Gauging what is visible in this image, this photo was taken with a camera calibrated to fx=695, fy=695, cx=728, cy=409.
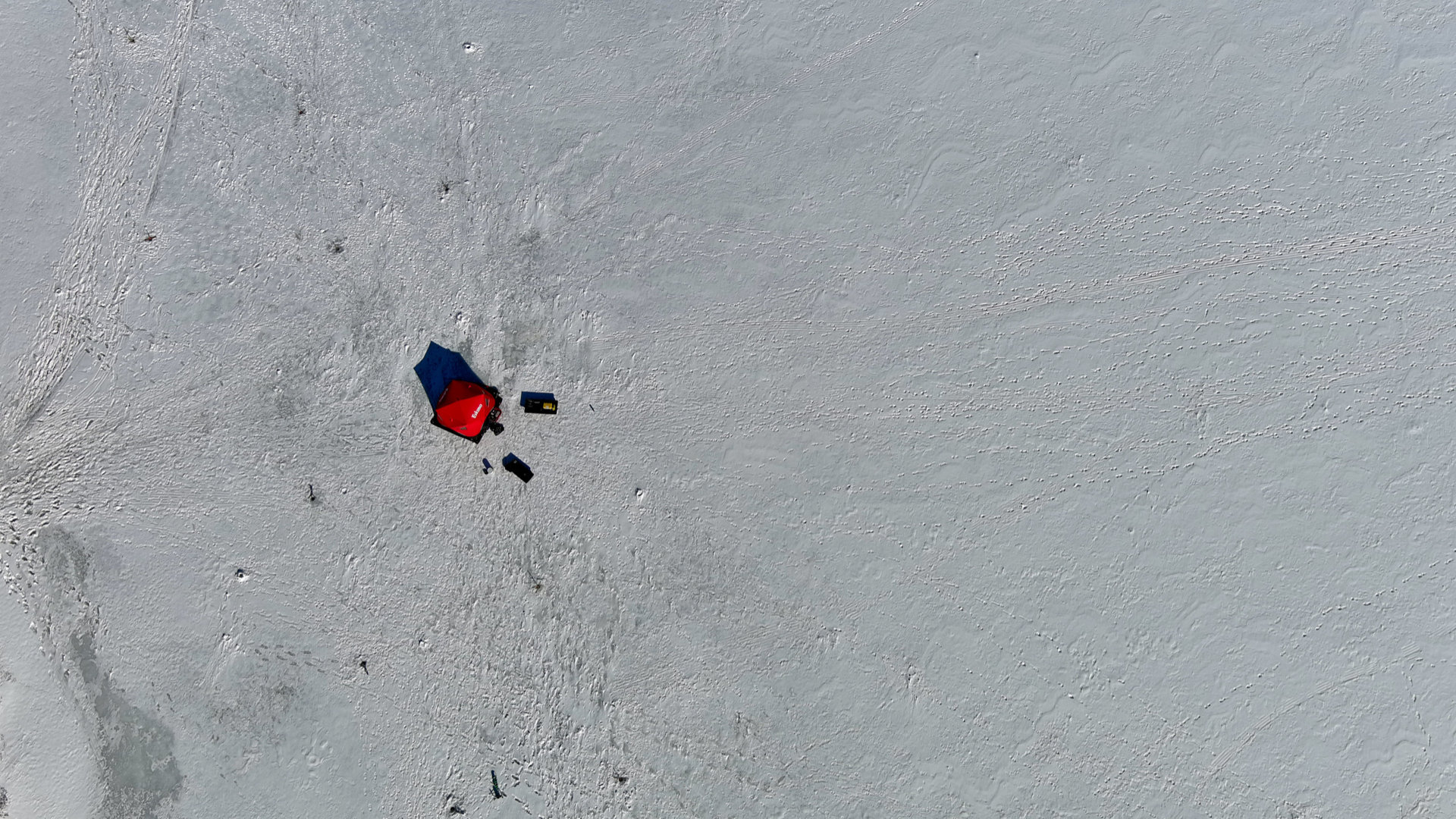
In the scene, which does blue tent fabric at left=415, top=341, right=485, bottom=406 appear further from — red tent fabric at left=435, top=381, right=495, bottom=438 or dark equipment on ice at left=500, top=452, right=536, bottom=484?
dark equipment on ice at left=500, top=452, right=536, bottom=484

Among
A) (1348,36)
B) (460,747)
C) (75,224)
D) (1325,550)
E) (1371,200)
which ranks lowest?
(460,747)

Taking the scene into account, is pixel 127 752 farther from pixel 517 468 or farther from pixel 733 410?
pixel 733 410

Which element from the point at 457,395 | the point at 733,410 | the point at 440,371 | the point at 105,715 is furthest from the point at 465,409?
the point at 105,715

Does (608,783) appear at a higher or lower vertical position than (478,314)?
lower

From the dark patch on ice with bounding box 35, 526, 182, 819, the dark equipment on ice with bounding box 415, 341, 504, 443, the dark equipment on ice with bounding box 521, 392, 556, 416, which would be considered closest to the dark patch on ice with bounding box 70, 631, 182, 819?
the dark patch on ice with bounding box 35, 526, 182, 819

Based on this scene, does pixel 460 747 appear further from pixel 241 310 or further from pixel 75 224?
pixel 75 224

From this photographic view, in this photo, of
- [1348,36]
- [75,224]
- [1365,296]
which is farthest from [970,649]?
[75,224]

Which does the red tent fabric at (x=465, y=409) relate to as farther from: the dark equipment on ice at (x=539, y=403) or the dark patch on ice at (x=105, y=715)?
the dark patch on ice at (x=105, y=715)
